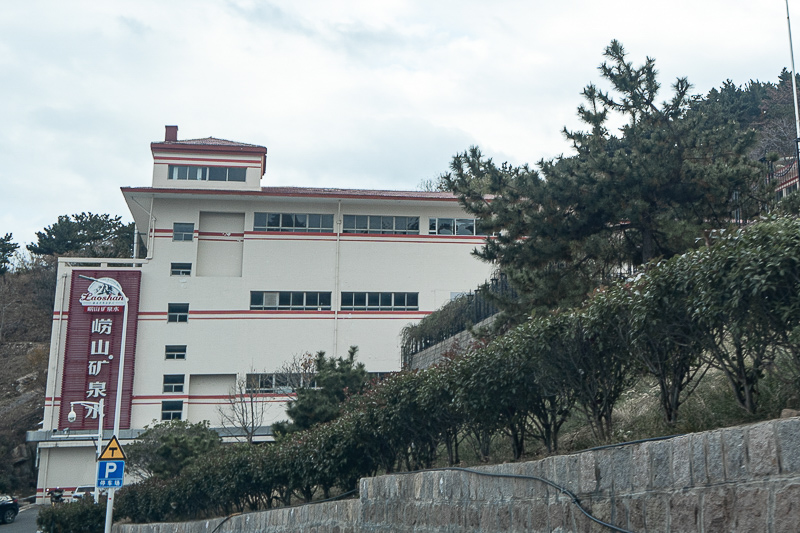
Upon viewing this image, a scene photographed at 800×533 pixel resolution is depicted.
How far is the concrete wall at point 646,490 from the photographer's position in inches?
→ 211

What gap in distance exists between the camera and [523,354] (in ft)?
30.0

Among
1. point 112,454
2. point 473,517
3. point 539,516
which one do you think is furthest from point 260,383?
point 539,516

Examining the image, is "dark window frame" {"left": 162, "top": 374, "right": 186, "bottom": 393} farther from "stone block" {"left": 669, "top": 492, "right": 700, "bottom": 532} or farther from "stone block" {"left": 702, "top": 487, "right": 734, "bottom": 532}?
"stone block" {"left": 702, "top": 487, "right": 734, "bottom": 532}

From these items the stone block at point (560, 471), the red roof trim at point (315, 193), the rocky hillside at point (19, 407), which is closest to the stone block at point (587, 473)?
the stone block at point (560, 471)

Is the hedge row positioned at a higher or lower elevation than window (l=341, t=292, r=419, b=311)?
lower

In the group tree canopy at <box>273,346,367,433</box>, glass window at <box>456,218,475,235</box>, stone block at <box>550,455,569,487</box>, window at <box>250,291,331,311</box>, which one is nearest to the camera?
stone block at <box>550,455,569,487</box>

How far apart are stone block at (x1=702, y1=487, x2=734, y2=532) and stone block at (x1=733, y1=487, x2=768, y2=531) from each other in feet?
0.19

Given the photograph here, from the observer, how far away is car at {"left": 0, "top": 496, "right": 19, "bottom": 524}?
35.9m

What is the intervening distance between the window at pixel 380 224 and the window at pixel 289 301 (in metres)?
3.98

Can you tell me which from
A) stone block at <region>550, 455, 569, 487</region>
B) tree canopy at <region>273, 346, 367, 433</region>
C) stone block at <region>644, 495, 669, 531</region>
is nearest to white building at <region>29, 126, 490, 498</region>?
tree canopy at <region>273, 346, 367, 433</region>

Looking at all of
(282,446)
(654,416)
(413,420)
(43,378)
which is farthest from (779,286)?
(43,378)

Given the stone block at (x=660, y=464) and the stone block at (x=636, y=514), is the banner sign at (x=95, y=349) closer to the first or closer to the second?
the stone block at (x=636, y=514)

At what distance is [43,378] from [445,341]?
134ft

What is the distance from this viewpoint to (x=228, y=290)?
144ft
